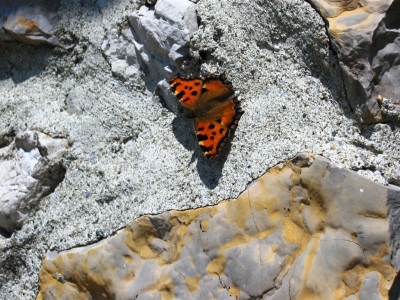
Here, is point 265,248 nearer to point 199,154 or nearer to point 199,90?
point 199,154

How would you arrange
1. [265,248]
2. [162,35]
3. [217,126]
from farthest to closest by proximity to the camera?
[162,35] → [217,126] → [265,248]

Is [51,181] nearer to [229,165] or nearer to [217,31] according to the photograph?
[229,165]

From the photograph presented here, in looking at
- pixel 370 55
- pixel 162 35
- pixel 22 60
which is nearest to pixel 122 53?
pixel 162 35

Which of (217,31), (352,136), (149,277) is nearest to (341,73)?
(352,136)

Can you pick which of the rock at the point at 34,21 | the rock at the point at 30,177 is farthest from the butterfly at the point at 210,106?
the rock at the point at 34,21

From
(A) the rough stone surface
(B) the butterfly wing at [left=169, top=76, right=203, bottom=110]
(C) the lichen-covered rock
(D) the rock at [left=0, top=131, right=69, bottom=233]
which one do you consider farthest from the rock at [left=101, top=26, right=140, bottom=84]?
(C) the lichen-covered rock

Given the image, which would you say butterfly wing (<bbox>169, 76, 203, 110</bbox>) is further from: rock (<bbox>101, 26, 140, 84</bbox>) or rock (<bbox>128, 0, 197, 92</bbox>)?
rock (<bbox>101, 26, 140, 84</bbox>)
